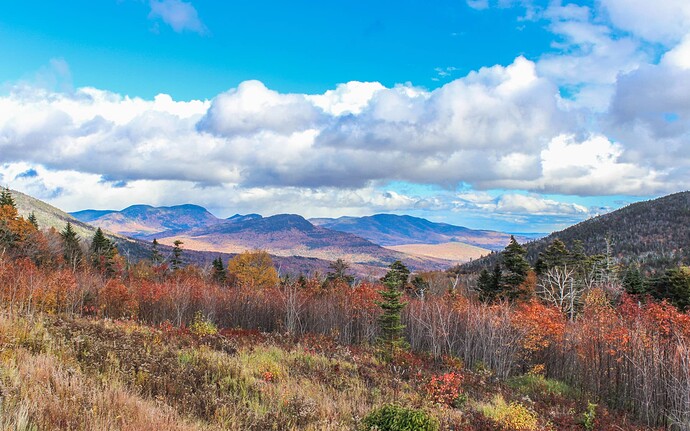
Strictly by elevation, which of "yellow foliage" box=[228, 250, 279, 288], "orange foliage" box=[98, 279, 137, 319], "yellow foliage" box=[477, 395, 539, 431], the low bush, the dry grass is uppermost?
the dry grass

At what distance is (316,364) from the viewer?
15.6 meters

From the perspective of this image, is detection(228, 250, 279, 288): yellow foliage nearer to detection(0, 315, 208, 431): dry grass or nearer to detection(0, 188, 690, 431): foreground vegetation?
detection(0, 188, 690, 431): foreground vegetation

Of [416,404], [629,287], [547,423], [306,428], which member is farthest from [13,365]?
[629,287]

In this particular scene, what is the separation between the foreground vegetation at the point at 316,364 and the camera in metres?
7.80

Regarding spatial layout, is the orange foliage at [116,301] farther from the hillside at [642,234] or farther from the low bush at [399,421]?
the hillside at [642,234]

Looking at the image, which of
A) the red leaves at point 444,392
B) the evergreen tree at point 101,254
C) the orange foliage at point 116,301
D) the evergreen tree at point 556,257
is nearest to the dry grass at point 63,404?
the red leaves at point 444,392

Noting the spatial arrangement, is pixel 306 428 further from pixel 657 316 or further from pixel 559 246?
pixel 559 246

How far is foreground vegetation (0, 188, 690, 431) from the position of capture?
7801 mm

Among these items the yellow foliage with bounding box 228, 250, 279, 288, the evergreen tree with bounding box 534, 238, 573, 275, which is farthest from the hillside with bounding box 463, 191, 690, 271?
the yellow foliage with bounding box 228, 250, 279, 288

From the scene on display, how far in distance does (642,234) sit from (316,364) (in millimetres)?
176404

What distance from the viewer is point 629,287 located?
47438mm

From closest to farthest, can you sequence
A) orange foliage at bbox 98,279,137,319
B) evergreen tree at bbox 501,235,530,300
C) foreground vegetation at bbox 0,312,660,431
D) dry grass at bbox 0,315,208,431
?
dry grass at bbox 0,315,208,431 → foreground vegetation at bbox 0,312,660,431 → orange foliage at bbox 98,279,137,319 → evergreen tree at bbox 501,235,530,300

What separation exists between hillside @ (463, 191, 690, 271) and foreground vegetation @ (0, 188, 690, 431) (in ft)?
319

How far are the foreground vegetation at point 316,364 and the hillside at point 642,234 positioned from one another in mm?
97341
